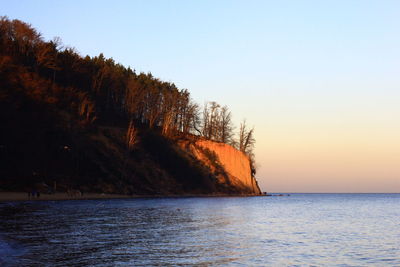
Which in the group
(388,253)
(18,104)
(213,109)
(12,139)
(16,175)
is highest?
(213,109)

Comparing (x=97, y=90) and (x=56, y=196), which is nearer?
(x=56, y=196)

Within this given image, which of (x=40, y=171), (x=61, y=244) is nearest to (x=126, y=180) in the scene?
(x=40, y=171)

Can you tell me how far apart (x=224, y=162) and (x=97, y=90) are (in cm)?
3853

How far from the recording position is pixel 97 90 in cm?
11475

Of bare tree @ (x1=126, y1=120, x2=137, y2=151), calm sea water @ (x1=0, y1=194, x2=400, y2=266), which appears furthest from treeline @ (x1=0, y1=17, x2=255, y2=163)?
calm sea water @ (x1=0, y1=194, x2=400, y2=266)

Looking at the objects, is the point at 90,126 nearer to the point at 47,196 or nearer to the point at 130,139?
the point at 130,139

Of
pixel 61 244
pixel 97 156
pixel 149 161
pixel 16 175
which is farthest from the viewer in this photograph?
pixel 149 161

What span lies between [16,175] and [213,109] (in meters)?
73.3

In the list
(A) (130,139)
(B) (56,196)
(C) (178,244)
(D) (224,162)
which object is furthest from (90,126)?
(C) (178,244)

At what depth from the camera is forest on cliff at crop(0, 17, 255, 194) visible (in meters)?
76.6

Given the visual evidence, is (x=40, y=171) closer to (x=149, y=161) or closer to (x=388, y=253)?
(x=149, y=161)

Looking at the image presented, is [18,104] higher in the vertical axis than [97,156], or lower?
higher

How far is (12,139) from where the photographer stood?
7419cm

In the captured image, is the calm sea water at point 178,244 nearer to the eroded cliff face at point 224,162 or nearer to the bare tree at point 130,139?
the bare tree at point 130,139
